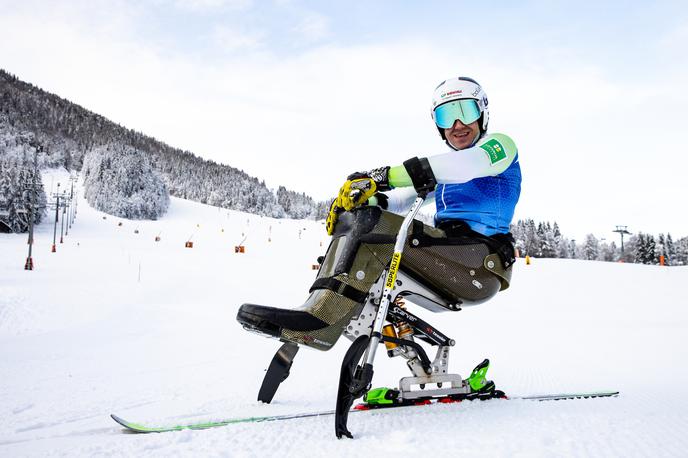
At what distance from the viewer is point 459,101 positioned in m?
3.29

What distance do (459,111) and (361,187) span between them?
1146 mm

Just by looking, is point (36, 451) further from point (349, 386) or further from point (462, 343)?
point (462, 343)

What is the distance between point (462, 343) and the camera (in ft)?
26.1

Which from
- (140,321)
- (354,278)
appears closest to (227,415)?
(354,278)

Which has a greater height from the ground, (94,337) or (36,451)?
(36,451)

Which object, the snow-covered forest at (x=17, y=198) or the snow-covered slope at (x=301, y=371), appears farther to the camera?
the snow-covered forest at (x=17, y=198)

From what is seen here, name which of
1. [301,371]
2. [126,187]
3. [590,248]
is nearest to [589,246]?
[590,248]

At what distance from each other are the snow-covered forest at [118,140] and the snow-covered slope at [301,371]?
4448 inches

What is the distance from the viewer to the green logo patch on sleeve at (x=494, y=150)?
9.25 ft

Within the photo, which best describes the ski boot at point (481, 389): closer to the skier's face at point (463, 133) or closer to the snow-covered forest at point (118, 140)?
the skier's face at point (463, 133)

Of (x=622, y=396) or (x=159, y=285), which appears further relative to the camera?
(x=159, y=285)

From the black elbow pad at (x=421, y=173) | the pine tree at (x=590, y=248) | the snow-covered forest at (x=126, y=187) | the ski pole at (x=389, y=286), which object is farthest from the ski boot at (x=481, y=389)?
the pine tree at (x=590, y=248)

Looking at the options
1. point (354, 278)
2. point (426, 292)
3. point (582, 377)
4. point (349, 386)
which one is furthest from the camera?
point (582, 377)

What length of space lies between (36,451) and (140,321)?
8249 millimetres
